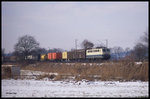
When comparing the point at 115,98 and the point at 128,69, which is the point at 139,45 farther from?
the point at 115,98

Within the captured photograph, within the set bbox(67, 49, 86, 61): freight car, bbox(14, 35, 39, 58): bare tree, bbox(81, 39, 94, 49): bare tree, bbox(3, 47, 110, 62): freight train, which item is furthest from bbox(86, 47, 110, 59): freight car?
bbox(81, 39, 94, 49): bare tree

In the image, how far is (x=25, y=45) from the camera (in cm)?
6231

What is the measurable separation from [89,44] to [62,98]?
224ft

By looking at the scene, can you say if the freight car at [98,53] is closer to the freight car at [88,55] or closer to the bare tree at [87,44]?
the freight car at [88,55]

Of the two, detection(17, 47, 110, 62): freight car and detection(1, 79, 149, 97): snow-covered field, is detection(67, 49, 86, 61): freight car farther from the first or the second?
detection(1, 79, 149, 97): snow-covered field

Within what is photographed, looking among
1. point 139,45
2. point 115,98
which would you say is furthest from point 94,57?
point 115,98

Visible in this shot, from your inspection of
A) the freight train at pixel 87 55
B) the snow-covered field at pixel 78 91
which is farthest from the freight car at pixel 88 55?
the snow-covered field at pixel 78 91

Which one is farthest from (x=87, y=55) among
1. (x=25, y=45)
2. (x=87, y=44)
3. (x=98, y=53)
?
(x=87, y=44)

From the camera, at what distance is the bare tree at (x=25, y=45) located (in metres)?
60.9

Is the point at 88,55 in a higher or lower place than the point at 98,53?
lower

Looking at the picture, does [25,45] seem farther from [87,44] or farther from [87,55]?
[87,44]

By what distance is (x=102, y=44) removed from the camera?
71.6m

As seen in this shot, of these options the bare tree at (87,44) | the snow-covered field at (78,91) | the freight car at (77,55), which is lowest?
the snow-covered field at (78,91)

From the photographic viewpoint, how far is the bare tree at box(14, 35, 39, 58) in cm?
6089
